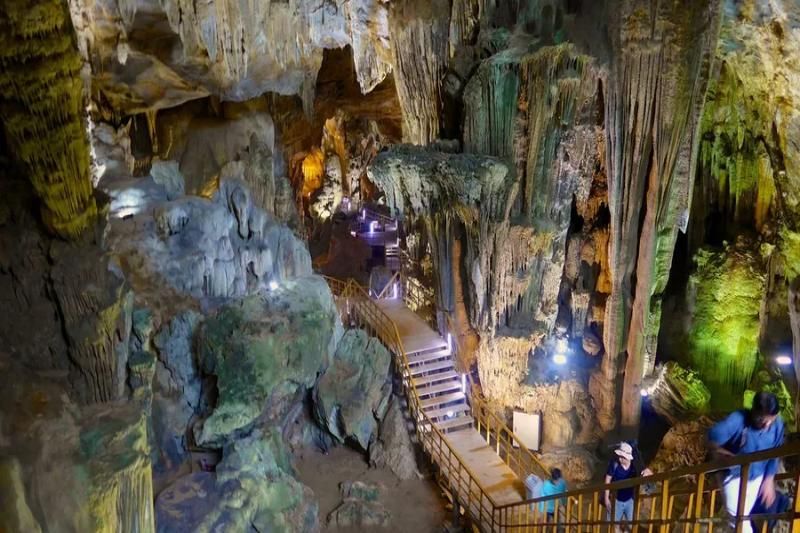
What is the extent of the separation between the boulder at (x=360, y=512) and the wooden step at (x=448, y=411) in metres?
1.57

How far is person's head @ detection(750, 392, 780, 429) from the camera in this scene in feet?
11.2

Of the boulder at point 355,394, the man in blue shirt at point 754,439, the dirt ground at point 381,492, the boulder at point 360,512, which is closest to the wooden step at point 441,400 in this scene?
the boulder at point 355,394

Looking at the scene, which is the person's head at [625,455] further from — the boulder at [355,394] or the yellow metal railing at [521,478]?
the boulder at [355,394]

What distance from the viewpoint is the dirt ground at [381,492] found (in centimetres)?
841

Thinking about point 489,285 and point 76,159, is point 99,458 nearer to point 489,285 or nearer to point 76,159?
point 76,159

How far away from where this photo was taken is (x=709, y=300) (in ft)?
36.1

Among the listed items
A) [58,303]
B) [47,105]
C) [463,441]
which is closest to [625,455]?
[463,441]

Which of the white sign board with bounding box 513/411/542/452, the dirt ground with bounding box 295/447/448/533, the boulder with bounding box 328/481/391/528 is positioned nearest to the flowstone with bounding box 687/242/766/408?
the white sign board with bounding box 513/411/542/452

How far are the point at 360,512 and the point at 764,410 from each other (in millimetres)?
6133

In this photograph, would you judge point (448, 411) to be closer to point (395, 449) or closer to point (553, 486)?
point (395, 449)

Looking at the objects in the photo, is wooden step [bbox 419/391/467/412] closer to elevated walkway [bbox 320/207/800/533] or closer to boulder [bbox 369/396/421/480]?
elevated walkway [bbox 320/207/800/533]

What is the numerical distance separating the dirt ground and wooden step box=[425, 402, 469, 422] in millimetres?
980

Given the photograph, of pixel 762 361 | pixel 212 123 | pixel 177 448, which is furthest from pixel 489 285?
pixel 212 123

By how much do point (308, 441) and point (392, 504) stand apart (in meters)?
1.97
